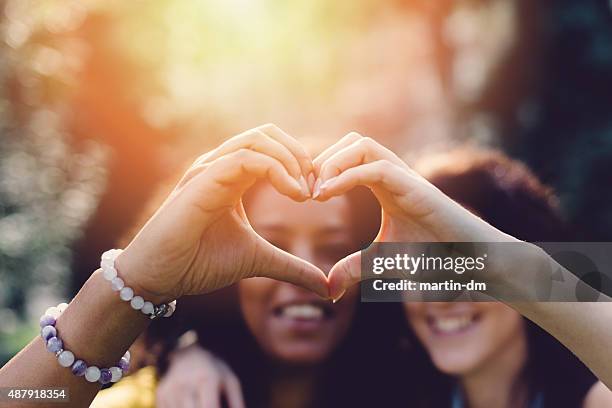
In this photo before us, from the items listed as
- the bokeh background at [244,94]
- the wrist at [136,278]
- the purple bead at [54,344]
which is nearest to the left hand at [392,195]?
the wrist at [136,278]

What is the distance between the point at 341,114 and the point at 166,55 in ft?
7.88

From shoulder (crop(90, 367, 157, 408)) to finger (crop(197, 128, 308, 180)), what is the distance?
545 millimetres

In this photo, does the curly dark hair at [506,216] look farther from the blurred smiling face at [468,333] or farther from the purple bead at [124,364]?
the purple bead at [124,364]

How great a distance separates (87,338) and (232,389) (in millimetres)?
414

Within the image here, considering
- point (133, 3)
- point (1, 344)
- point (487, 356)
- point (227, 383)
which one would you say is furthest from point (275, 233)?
point (1, 344)

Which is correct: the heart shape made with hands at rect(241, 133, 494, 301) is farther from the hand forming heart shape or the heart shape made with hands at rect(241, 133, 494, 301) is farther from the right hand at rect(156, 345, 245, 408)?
the right hand at rect(156, 345, 245, 408)

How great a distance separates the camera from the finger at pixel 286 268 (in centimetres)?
76

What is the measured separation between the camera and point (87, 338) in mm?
731

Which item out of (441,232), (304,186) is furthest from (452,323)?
(304,186)

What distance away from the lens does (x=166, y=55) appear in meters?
2.06

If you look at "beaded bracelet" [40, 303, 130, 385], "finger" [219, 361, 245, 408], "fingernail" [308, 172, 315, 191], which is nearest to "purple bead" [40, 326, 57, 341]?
"beaded bracelet" [40, 303, 130, 385]

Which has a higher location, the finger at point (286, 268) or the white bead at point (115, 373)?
the finger at point (286, 268)

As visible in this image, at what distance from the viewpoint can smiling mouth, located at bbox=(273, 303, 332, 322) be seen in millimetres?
1192

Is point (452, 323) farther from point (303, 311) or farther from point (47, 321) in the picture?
point (47, 321)
